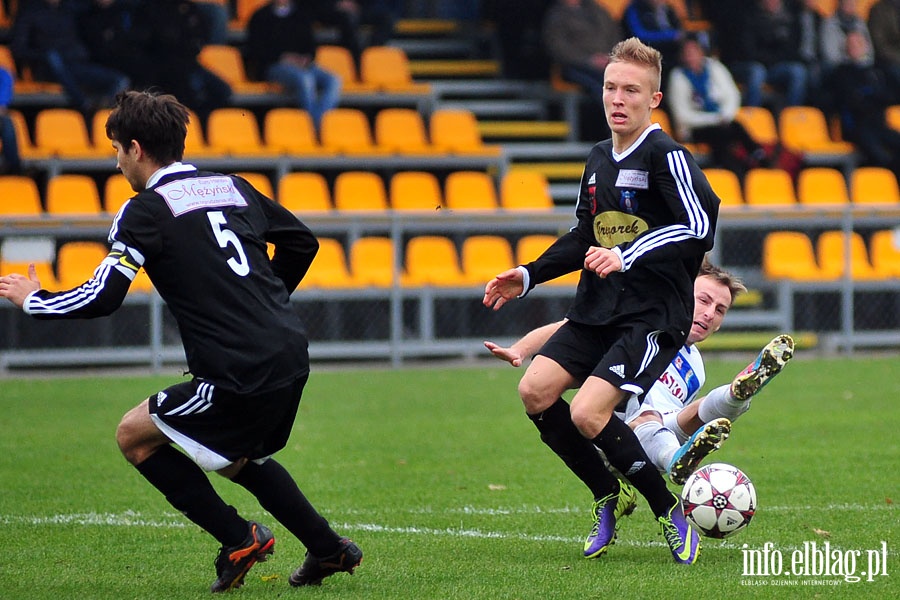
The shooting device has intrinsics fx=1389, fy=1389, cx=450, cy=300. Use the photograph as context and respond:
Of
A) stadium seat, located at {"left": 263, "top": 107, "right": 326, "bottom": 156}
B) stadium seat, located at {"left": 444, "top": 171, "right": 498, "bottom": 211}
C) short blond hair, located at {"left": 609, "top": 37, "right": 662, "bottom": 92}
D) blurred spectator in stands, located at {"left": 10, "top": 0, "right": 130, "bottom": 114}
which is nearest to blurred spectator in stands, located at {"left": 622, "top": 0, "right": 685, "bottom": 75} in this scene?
stadium seat, located at {"left": 444, "top": 171, "right": 498, "bottom": 211}

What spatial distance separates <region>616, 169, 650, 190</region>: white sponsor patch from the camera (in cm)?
538

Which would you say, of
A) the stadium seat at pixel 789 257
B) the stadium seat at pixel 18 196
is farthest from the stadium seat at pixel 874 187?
the stadium seat at pixel 18 196

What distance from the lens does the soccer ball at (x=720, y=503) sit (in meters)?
5.38

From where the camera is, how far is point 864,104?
17281 millimetres

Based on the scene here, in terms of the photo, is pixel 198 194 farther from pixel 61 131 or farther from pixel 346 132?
pixel 346 132

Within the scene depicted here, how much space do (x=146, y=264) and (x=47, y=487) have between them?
3078 mm

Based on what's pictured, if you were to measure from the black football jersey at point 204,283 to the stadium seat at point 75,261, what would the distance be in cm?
848

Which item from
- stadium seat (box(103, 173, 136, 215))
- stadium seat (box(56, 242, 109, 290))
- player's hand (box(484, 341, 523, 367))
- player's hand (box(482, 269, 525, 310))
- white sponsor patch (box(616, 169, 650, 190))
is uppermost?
white sponsor patch (box(616, 169, 650, 190))

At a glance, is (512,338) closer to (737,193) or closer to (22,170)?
(737,193)

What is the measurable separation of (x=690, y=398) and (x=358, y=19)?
1245cm

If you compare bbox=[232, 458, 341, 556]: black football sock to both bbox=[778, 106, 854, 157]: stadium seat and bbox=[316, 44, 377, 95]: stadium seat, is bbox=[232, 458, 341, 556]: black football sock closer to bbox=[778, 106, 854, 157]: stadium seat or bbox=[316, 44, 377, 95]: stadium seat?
bbox=[316, 44, 377, 95]: stadium seat

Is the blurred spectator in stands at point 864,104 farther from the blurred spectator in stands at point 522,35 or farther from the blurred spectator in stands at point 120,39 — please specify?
the blurred spectator in stands at point 120,39

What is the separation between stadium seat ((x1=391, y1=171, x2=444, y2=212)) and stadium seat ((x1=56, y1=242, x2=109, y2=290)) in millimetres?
3471

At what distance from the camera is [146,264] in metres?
4.72
